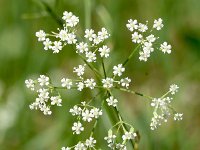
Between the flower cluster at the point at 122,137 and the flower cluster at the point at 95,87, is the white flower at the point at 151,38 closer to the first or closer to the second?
the flower cluster at the point at 95,87

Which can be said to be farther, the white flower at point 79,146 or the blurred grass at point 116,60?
the blurred grass at point 116,60

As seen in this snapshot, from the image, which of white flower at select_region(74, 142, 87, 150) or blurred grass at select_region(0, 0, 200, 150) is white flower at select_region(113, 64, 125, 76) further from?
blurred grass at select_region(0, 0, 200, 150)

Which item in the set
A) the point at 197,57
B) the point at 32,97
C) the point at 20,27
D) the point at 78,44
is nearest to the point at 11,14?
the point at 20,27

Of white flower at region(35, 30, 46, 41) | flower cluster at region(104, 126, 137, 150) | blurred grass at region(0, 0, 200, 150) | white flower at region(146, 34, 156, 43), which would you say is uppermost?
blurred grass at region(0, 0, 200, 150)

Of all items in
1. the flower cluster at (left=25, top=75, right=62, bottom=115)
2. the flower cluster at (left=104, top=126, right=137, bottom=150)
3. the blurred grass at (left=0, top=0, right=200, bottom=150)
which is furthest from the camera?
the blurred grass at (left=0, top=0, right=200, bottom=150)

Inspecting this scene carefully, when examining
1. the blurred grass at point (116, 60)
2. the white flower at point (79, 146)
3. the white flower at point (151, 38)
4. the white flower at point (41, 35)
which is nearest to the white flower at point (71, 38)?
the white flower at point (41, 35)

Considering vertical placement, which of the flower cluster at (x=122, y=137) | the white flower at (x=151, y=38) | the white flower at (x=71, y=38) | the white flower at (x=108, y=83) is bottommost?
the flower cluster at (x=122, y=137)

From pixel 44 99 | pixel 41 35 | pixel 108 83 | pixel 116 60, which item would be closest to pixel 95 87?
pixel 108 83

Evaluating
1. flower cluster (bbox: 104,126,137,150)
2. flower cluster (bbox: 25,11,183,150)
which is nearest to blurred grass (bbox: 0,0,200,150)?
flower cluster (bbox: 25,11,183,150)
